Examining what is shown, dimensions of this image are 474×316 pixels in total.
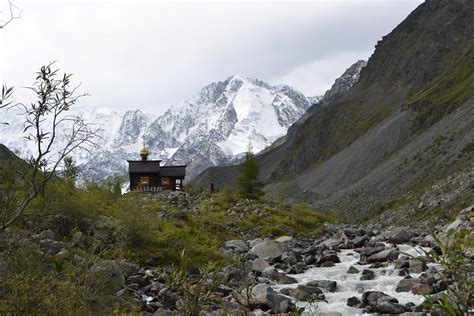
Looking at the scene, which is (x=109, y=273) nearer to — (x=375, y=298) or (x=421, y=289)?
(x=375, y=298)

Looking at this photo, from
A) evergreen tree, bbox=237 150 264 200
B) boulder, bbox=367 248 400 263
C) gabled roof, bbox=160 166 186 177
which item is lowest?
boulder, bbox=367 248 400 263

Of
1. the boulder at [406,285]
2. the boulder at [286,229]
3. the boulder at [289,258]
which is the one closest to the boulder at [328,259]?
the boulder at [289,258]

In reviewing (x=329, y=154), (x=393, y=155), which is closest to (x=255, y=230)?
(x=393, y=155)

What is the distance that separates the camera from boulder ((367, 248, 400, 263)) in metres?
22.5

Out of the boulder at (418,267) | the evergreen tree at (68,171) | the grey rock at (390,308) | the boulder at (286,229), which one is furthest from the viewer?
the boulder at (286,229)

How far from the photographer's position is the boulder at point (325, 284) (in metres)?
18.5

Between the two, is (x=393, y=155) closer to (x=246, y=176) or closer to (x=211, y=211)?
(x=246, y=176)

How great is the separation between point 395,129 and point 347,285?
227 feet

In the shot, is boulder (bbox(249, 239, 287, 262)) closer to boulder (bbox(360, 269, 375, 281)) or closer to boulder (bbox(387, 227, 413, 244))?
boulder (bbox(360, 269, 375, 281))

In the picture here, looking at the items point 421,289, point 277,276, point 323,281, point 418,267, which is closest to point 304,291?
point 323,281

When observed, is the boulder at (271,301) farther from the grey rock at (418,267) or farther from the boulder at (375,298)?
the grey rock at (418,267)

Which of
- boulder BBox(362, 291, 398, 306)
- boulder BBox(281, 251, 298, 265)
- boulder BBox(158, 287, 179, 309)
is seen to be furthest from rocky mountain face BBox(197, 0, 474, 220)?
boulder BBox(158, 287, 179, 309)

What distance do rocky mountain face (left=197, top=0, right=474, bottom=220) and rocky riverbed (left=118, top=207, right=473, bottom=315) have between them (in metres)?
22.7

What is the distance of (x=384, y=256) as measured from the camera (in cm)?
2264
